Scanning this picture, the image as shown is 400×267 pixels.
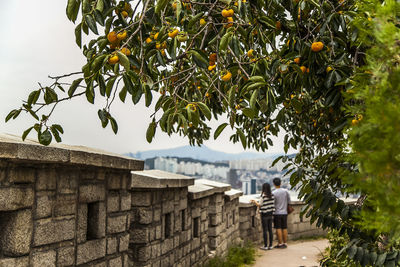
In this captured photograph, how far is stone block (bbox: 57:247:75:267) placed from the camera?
9.36ft

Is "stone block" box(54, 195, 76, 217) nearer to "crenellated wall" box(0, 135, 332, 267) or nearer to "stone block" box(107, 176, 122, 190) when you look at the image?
"crenellated wall" box(0, 135, 332, 267)

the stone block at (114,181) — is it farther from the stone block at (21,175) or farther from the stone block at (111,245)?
the stone block at (21,175)

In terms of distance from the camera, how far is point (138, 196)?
14.1 feet

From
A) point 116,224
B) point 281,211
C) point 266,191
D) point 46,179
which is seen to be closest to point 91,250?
point 116,224

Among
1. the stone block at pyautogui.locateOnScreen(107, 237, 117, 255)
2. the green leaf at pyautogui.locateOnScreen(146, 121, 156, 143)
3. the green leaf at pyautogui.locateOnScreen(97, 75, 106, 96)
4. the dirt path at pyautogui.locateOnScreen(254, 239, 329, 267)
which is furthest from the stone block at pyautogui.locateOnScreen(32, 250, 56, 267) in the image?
the dirt path at pyautogui.locateOnScreen(254, 239, 329, 267)

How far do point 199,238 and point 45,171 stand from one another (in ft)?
13.0

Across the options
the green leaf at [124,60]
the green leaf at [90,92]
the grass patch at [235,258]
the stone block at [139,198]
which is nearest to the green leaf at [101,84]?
the green leaf at [90,92]

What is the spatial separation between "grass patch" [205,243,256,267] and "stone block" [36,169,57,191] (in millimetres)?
4193

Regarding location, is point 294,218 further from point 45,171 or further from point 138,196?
point 45,171

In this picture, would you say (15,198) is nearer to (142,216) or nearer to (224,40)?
(224,40)

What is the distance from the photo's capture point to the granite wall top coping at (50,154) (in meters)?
2.37

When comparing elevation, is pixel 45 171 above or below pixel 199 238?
above

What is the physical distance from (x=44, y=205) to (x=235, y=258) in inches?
209

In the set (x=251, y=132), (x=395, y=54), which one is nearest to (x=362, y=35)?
(x=395, y=54)
